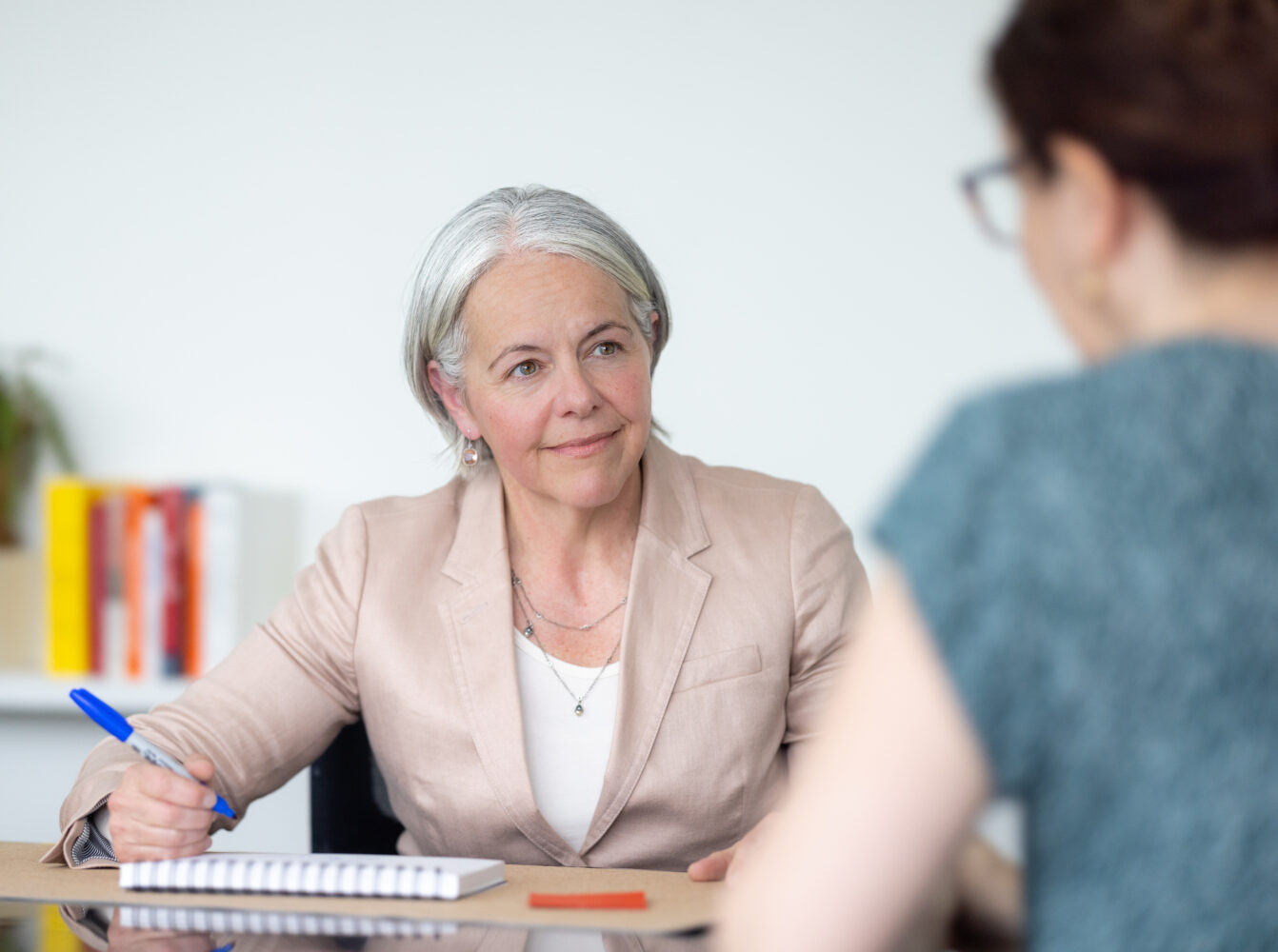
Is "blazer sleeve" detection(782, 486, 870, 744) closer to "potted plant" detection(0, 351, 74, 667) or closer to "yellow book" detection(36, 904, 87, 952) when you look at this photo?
"yellow book" detection(36, 904, 87, 952)

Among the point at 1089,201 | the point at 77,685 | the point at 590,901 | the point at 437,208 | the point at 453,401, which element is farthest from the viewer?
the point at 437,208

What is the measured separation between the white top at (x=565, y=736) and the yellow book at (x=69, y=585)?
1256 millimetres

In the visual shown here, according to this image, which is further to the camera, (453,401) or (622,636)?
(453,401)

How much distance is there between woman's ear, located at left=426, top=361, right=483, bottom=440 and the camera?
1.85 meters

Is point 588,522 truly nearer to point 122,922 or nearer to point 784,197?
point 122,922

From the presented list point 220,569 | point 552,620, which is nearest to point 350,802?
point 552,620

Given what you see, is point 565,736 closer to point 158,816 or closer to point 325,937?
point 158,816

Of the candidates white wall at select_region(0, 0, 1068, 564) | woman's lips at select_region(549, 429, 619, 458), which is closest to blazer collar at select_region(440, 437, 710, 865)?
woman's lips at select_region(549, 429, 619, 458)

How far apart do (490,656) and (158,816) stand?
18.5 inches

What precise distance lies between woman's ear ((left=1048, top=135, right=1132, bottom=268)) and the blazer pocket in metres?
1.00

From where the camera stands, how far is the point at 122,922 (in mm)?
1068

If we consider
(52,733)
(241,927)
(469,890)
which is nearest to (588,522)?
(469,890)

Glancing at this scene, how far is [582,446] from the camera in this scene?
1.69m

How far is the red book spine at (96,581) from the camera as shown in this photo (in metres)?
2.58
